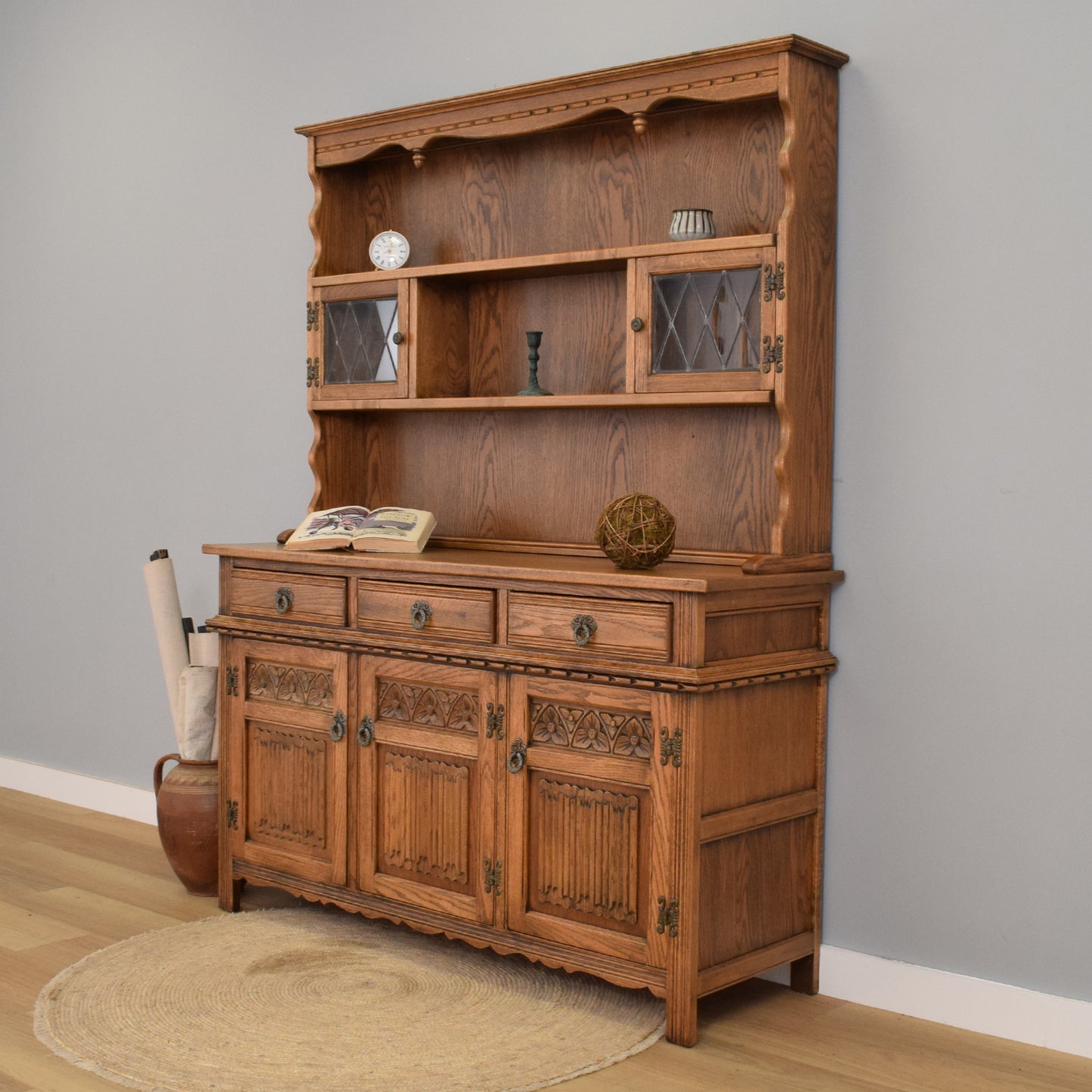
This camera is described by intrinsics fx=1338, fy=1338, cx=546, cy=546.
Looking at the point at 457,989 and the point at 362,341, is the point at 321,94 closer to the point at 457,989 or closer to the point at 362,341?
the point at 362,341

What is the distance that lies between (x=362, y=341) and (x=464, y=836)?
1421 mm

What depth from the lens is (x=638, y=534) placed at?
9.72ft

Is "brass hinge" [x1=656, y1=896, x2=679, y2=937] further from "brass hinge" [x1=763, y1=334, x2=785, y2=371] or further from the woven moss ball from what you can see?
"brass hinge" [x1=763, y1=334, x2=785, y2=371]

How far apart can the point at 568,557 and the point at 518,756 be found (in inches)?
27.4

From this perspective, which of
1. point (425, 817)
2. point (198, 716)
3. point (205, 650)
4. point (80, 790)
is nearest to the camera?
point (425, 817)

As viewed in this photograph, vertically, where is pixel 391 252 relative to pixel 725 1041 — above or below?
above

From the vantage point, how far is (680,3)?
3.40 m

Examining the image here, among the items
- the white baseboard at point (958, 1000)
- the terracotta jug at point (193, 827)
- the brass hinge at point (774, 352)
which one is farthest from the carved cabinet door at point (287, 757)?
the brass hinge at point (774, 352)

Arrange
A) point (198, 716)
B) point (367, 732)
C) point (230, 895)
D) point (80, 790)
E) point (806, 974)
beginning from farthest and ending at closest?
point (80, 790) → point (198, 716) → point (230, 895) → point (367, 732) → point (806, 974)

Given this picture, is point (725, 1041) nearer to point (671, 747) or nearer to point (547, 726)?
point (671, 747)

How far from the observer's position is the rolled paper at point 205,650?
4234mm

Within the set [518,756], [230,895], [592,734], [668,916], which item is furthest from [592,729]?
[230,895]

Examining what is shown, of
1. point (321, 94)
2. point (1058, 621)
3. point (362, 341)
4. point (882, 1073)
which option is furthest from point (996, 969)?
point (321, 94)

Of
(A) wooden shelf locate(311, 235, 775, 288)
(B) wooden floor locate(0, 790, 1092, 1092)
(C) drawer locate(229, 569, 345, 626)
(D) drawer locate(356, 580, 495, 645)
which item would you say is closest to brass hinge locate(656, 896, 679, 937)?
(B) wooden floor locate(0, 790, 1092, 1092)
